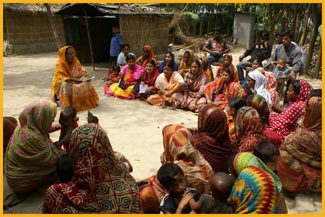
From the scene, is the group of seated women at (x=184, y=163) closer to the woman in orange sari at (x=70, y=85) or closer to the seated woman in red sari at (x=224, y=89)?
the seated woman in red sari at (x=224, y=89)

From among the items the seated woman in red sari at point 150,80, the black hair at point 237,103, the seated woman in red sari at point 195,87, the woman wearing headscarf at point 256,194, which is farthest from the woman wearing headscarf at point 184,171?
the seated woman in red sari at point 150,80

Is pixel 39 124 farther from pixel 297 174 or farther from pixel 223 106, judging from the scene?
pixel 223 106

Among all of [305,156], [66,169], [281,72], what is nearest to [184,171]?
[66,169]

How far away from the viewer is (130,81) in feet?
24.3

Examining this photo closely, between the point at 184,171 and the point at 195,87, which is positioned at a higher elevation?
the point at 184,171

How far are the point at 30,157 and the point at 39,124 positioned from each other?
0.34m

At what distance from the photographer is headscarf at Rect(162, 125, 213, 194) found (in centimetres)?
282

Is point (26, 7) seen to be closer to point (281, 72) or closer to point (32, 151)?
point (281, 72)

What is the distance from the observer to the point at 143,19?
37.8ft

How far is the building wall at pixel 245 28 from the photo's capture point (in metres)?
18.8

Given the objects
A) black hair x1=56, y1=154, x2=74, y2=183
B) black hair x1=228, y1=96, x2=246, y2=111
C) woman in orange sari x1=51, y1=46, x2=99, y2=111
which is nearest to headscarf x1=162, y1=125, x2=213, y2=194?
black hair x1=56, y1=154, x2=74, y2=183

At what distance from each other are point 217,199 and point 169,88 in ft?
14.6

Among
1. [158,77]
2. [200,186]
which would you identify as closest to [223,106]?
[158,77]

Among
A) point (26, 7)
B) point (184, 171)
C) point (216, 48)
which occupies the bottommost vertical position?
point (216, 48)
